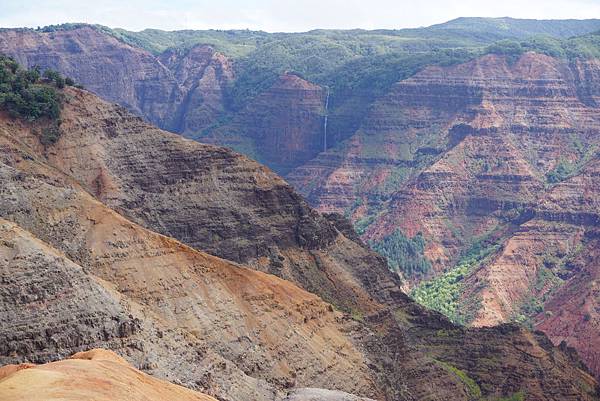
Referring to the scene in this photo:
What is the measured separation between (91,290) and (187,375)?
24.5 ft

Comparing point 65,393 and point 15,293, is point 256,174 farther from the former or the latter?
point 65,393

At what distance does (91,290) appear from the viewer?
78.9m

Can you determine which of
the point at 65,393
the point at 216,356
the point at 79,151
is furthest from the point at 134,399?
the point at 79,151

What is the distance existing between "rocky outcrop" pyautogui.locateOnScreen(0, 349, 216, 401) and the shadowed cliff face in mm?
6836

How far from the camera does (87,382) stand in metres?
61.2

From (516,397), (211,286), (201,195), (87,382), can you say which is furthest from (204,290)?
(516,397)

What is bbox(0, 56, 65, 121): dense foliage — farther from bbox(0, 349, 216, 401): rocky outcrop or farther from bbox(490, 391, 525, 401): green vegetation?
bbox(0, 349, 216, 401): rocky outcrop

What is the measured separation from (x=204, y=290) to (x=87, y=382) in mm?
35528

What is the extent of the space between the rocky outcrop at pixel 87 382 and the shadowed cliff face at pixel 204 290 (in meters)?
6.84

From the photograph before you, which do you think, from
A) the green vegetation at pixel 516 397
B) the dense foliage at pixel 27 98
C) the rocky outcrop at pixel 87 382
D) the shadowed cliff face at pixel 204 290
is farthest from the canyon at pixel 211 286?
the rocky outcrop at pixel 87 382

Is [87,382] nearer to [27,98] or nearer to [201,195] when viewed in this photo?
[201,195]

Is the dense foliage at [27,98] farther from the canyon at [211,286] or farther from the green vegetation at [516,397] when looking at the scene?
the green vegetation at [516,397]

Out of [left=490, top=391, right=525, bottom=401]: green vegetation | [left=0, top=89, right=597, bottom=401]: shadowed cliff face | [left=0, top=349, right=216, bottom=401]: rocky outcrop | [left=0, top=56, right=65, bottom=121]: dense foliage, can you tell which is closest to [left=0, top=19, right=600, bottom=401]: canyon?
[left=0, top=89, right=597, bottom=401]: shadowed cliff face

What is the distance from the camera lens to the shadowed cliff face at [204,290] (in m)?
78.1
